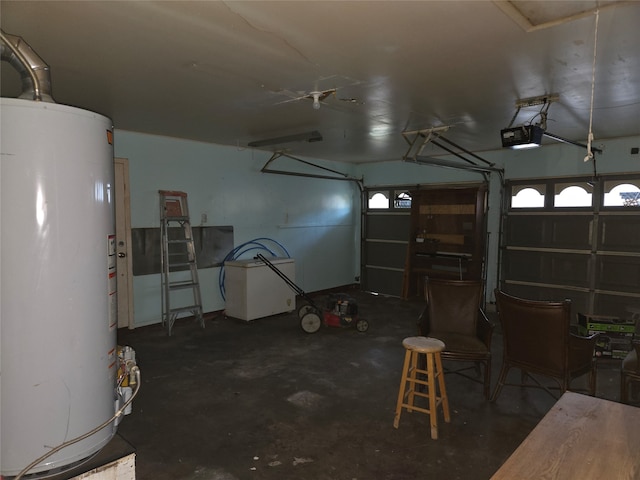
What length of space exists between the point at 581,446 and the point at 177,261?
495cm

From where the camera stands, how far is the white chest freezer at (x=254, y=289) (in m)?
5.60

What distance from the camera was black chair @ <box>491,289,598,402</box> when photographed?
2.88 meters

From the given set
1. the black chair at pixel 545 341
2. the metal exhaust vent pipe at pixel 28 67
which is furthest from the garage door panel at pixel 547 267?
the metal exhaust vent pipe at pixel 28 67

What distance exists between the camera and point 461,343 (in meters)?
3.33

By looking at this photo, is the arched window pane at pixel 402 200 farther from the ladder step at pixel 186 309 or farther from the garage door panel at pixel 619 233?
the ladder step at pixel 186 309

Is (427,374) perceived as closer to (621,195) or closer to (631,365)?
(631,365)

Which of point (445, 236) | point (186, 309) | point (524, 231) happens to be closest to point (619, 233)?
point (524, 231)

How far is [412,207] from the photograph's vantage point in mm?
7105

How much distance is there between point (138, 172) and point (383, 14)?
3.98 metres

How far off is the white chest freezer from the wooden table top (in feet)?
14.2

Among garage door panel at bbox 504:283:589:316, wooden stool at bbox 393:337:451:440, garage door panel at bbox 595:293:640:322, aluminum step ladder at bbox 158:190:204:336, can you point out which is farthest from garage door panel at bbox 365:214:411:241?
wooden stool at bbox 393:337:451:440

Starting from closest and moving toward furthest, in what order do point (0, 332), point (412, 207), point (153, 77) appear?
point (0, 332), point (153, 77), point (412, 207)

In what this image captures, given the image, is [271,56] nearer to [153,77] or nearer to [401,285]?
[153,77]

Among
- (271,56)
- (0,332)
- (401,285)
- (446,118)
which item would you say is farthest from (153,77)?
(401,285)
